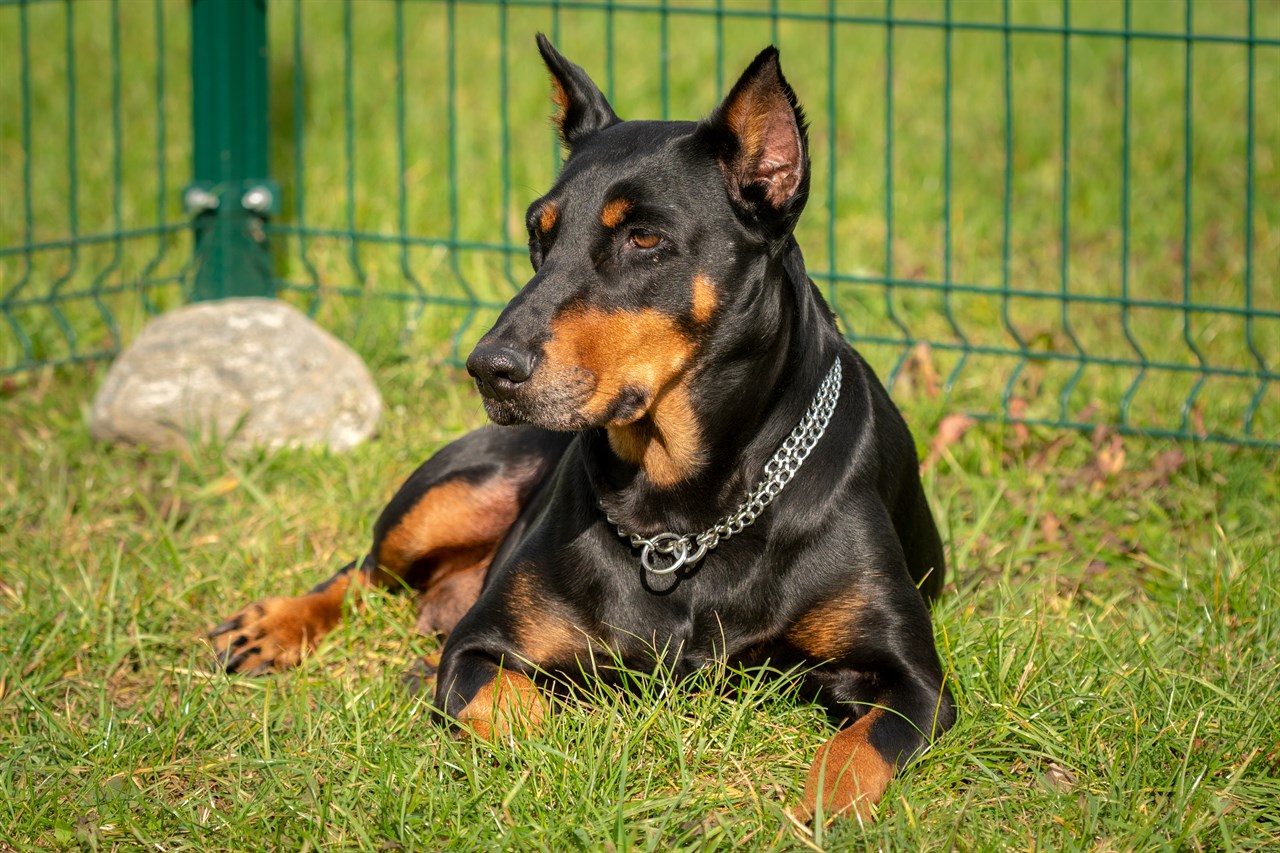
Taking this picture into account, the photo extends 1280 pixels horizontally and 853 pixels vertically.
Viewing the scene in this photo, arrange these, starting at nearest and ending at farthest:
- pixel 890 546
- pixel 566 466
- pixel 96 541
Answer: pixel 890 546 → pixel 566 466 → pixel 96 541

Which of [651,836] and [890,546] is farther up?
[890,546]

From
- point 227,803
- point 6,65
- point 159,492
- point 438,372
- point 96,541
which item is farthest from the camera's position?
point 6,65

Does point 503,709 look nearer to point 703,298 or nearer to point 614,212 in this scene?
point 703,298

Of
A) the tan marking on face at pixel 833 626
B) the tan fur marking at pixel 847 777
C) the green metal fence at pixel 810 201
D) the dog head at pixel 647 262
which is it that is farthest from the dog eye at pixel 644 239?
the green metal fence at pixel 810 201

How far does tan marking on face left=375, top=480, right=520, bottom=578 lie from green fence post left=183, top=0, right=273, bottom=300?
248 centimetres

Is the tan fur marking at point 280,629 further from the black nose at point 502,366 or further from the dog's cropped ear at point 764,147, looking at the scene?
the dog's cropped ear at point 764,147

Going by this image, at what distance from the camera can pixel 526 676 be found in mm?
3172

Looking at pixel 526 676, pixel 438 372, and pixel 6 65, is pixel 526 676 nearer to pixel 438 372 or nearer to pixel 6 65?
pixel 438 372

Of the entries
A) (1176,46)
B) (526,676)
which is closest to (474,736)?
(526,676)

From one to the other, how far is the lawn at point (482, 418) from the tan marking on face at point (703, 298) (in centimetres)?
85

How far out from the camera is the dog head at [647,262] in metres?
2.81

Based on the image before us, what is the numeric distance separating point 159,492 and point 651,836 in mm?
2797

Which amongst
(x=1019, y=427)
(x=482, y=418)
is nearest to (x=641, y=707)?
(x=482, y=418)

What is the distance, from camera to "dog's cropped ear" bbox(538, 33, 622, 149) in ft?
10.8
